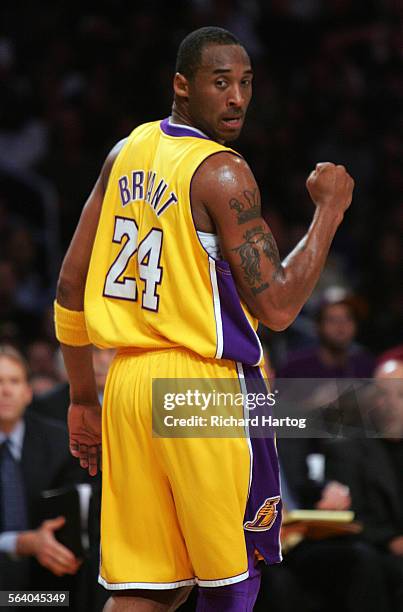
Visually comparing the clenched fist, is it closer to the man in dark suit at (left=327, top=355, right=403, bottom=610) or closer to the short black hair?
the short black hair

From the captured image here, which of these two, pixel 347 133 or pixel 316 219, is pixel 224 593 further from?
pixel 347 133

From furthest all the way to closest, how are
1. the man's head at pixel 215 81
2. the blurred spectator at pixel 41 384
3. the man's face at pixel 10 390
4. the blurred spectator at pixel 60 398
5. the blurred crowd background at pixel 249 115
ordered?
the blurred crowd background at pixel 249 115
the blurred spectator at pixel 41 384
the blurred spectator at pixel 60 398
the man's face at pixel 10 390
the man's head at pixel 215 81

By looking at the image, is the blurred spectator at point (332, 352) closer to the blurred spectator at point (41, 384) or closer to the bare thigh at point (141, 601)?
the blurred spectator at point (41, 384)

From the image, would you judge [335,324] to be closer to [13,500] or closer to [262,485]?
[13,500]

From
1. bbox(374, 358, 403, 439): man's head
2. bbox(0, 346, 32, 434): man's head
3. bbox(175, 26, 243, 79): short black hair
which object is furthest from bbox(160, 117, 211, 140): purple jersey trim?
bbox(0, 346, 32, 434): man's head

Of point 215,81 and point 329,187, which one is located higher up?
point 215,81

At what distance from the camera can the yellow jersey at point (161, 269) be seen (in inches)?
119

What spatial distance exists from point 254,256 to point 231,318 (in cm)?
18

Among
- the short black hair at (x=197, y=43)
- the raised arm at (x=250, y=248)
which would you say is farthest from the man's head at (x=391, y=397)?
the short black hair at (x=197, y=43)

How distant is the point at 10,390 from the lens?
521 centimetres

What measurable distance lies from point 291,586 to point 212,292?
2.39 metres

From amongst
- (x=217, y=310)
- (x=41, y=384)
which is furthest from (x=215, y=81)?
(x=41, y=384)

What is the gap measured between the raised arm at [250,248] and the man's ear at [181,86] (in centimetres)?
26

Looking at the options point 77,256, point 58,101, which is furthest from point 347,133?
point 77,256
